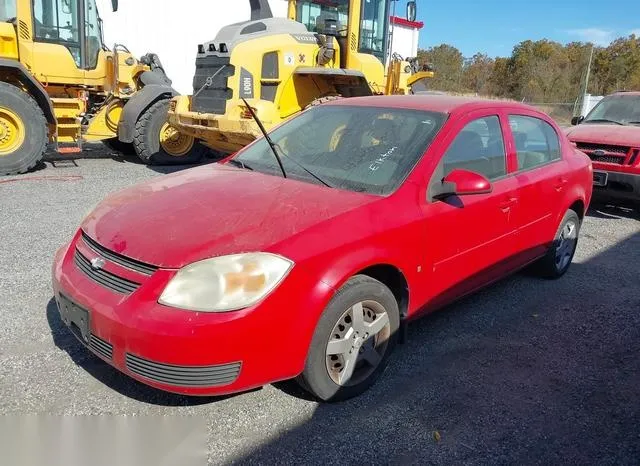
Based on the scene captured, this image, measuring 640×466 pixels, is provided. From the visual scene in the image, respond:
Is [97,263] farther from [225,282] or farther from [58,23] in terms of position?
[58,23]

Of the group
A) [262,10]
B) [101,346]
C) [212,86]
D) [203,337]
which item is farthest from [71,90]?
[203,337]

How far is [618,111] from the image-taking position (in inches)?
346

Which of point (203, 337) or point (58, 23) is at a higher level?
point (58, 23)

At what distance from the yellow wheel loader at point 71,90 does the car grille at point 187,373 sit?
24.6 feet

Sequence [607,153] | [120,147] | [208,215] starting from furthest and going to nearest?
[120,147] < [607,153] < [208,215]

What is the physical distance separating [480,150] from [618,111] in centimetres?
635

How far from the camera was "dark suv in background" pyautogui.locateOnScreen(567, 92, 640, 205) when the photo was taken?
7.33 metres

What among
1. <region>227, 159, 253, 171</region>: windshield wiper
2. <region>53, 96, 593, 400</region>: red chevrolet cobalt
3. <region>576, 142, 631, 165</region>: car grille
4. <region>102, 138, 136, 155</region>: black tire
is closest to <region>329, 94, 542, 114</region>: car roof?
<region>53, 96, 593, 400</region>: red chevrolet cobalt

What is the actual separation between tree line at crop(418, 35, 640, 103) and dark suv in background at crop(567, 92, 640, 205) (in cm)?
2413

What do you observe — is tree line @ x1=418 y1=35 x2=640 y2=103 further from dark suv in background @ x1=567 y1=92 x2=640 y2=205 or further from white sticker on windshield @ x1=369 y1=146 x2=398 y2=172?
white sticker on windshield @ x1=369 y1=146 x2=398 y2=172

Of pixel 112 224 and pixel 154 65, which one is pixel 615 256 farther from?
pixel 154 65

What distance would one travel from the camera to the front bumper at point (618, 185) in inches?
287

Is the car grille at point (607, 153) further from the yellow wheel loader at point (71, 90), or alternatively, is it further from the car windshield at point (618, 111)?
the yellow wheel loader at point (71, 90)

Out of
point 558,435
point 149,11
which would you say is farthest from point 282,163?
point 149,11
